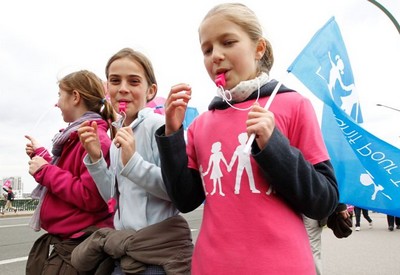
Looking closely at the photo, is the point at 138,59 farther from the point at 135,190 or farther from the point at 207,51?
the point at 135,190

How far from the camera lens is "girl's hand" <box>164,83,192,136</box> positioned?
1.48 m

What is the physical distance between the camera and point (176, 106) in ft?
4.87

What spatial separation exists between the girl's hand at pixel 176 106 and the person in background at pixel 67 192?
2.28ft

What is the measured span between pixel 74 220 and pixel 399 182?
211 cm

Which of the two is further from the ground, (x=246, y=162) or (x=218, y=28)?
(x=218, y=28)

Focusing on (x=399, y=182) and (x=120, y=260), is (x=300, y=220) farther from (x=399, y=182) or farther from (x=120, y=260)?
(x=399, y=182)

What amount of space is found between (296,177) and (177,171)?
0.46 meters

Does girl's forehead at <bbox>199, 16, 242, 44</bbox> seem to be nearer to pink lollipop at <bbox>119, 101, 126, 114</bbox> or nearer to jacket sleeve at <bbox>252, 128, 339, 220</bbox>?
jacket sleeve at <bbox>252, 128, 339, 220</bbox>

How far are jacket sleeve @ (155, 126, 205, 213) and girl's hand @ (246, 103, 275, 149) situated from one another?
0.36 metres

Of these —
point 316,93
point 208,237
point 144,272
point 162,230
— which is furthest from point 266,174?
point 316,93

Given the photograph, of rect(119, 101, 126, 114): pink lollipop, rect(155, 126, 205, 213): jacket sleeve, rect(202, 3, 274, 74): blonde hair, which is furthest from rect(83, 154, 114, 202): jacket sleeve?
rect(202, 3, 274, 74): blonde hair

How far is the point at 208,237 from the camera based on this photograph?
1378 millimetres

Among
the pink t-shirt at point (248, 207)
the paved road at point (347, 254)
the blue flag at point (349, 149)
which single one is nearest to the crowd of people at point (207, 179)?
the pink t-shirt at point (248, 207)

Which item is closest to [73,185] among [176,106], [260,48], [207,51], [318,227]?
[176,106]
